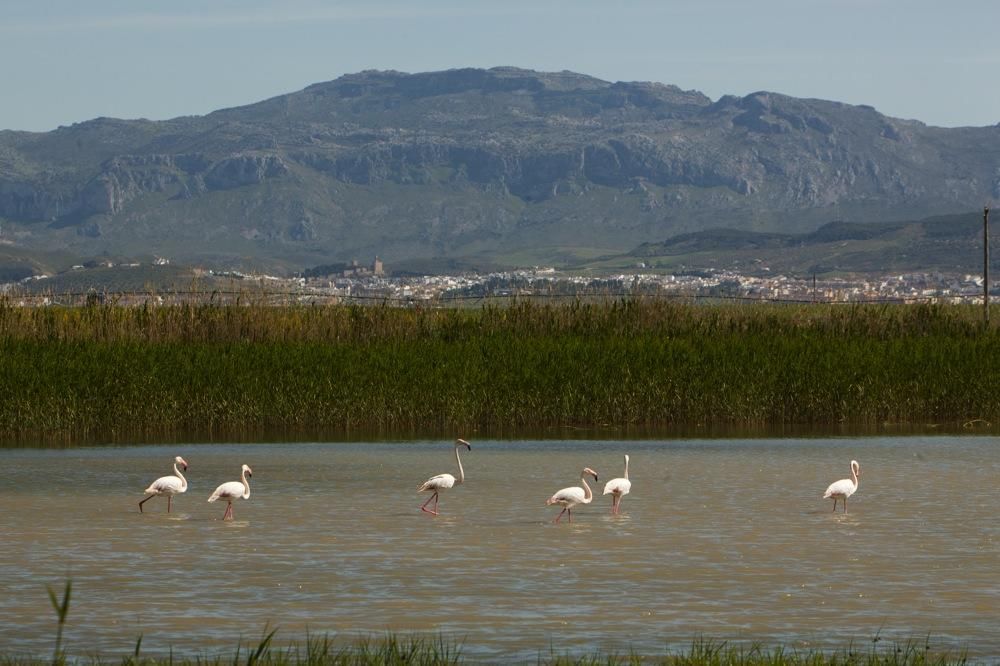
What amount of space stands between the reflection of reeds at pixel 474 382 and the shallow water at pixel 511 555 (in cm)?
520

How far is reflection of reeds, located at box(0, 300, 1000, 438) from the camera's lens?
34781 mm

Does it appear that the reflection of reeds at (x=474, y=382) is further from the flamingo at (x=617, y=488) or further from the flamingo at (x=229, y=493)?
the flamingo at (x=229, y=493)

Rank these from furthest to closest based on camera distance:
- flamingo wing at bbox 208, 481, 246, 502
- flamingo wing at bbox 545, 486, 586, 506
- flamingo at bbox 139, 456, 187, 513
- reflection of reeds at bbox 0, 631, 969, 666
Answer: flamingo at bbox 139, 456, 187, 513 < flamingo wing at bbox 208, 481, 246, 502 < flamingo wing at bbox 545, 486, 586, 506 < reflection of reeds at bbox 0, 631, 969, 666

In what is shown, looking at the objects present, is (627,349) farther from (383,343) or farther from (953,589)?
(953,589)

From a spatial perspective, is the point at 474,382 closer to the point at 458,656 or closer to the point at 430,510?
the point at 430,510

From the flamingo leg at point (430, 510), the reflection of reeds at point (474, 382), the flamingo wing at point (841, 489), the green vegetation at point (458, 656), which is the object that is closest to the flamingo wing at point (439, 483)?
the flamingo leg at point (430, 510)

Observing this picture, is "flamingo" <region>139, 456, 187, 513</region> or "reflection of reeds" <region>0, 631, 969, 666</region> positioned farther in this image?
"flamingo" <region>139, 456, 187, 513</region>

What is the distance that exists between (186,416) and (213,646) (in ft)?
69.3

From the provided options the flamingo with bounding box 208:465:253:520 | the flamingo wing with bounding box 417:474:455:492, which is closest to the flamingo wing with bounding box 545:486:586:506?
the flamingo wing with bounding box 417:474:455:492

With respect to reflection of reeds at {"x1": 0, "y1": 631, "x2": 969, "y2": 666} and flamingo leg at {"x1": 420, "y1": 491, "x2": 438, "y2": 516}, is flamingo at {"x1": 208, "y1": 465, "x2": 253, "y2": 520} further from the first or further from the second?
reflection of reeds at {"x1": 0, "y1": 631, "x2": 969, "y2": 666}

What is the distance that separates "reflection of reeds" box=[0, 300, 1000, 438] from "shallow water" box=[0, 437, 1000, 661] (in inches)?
205

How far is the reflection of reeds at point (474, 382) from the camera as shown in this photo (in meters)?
34.8

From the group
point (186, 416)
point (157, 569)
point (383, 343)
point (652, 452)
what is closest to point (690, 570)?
point (157, 569)

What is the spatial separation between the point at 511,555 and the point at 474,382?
16956 millimetres
